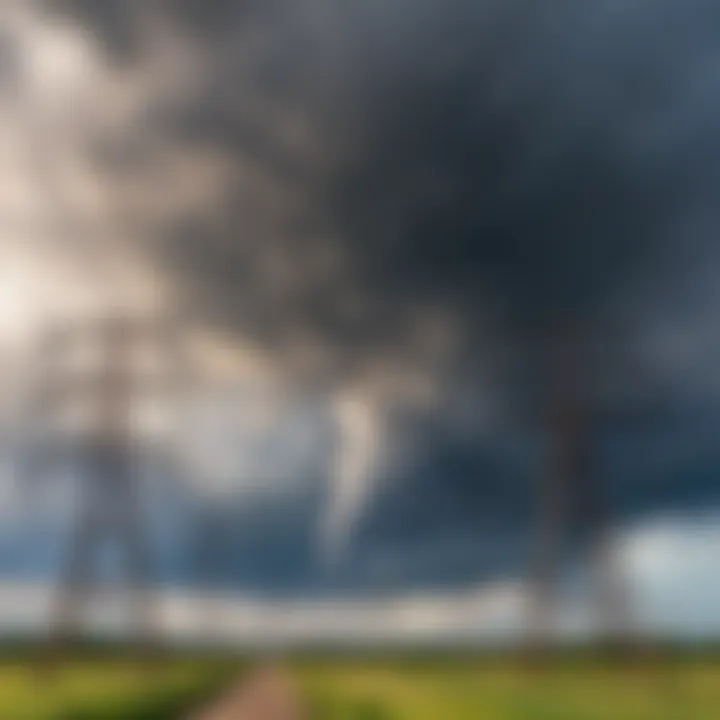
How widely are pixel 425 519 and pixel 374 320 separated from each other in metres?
0.49

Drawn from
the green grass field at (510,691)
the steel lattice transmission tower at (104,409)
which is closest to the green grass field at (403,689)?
the green grass field at (510,691)

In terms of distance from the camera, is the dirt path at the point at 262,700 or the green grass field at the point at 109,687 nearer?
the dirt path at the point at 262,700

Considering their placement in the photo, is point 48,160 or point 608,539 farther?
point 48,160

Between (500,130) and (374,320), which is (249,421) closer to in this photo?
(374,320)

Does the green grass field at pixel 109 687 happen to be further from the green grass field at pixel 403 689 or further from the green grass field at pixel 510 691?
the green grass field at pixel 510 691

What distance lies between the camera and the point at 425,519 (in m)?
2.52

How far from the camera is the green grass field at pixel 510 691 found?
2.41 metres

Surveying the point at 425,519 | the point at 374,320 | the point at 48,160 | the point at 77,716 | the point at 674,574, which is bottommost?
the point at 77,716

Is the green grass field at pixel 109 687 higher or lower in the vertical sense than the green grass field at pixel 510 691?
higher

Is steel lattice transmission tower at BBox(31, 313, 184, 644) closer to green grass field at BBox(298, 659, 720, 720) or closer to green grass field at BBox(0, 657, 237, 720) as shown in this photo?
green grass field at BBox(0, 657, 237, 720)

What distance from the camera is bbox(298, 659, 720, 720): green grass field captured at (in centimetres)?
241

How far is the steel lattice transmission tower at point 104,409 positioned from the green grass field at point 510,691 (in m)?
0.49

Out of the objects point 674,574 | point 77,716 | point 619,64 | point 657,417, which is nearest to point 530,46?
point 619,64

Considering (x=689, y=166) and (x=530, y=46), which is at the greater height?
(x=530, y=46)
